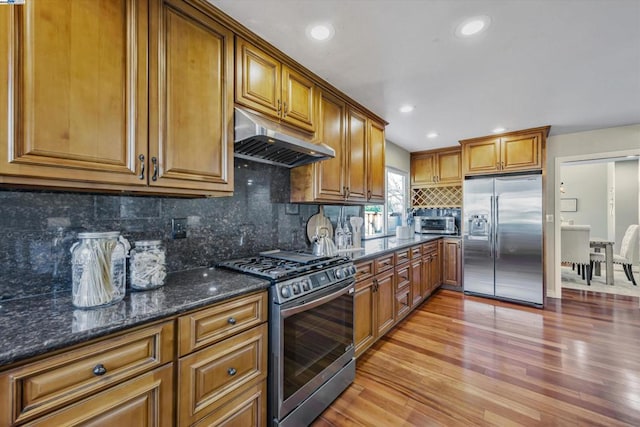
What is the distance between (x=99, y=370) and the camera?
2.87 ft

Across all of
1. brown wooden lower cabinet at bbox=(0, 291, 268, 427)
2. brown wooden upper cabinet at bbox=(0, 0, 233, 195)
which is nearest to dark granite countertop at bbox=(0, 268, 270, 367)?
brown wooden lower cabinet at bbox=(0, 291, 268, 427)

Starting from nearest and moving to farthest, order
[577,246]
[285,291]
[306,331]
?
[285,291] → [306,331] → [577,246]

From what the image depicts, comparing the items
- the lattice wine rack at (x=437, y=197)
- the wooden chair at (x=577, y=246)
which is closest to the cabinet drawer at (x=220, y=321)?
the lattice wine rack at (x=437, y=197)

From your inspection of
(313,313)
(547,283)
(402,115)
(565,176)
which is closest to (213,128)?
(313,313)

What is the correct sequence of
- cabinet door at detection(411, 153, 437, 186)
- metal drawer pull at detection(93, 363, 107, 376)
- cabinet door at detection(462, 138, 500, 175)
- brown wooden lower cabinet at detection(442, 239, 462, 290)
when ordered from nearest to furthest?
metal drawer pull at detection(93, 363, 107, 376) → cabinet door at detection(462, 138, 500, 175) → brown wooden lower cabinet at detection(442, 239, 462, 290) → cabinet door at detection(411, 153, 437, 186)

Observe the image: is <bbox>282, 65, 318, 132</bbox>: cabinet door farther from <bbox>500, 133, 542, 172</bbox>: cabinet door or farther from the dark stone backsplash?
<bbox>500, 133, 542, 172</bbox>: cabinet door

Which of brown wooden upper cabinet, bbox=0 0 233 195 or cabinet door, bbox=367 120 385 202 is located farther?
cabinet door, bbox=367 120 385 202

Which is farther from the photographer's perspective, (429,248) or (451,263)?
(451,263)

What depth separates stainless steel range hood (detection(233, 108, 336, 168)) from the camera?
5.17 feet

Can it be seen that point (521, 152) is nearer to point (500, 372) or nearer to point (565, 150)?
point (565, 150)

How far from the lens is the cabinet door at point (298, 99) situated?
198 centimetres

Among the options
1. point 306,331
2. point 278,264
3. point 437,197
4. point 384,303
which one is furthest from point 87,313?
point 437,197

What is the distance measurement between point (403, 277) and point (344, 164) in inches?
56.6

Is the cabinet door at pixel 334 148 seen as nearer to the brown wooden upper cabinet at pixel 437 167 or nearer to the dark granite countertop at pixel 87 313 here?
the dark granite countertop at pixel 87 313
